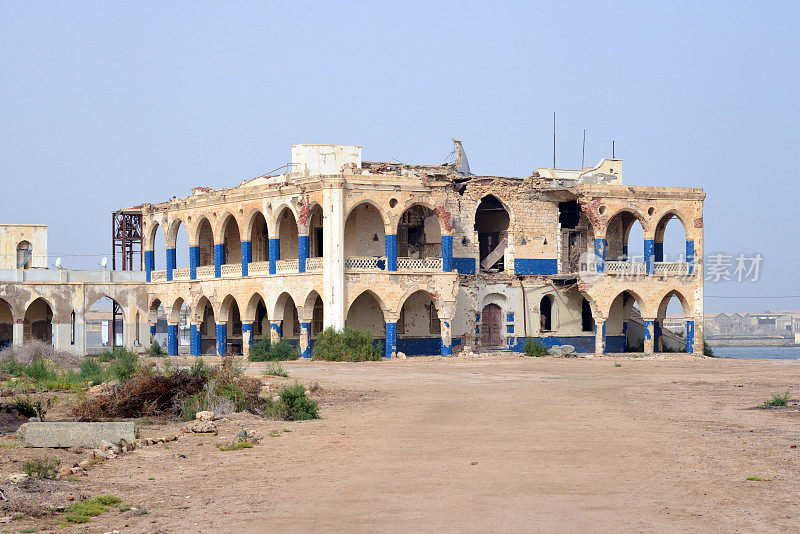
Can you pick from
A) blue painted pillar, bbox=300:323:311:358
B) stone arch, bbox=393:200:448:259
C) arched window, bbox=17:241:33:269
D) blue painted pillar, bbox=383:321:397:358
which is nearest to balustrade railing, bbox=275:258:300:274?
blue painted pillar, bbox=300:323:311:358

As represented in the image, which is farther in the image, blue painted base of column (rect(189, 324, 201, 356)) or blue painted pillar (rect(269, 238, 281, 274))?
blue painted base of column (rect(189, 324, 201, 356))

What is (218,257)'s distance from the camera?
40.2 metres

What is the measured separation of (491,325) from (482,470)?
28116 mm

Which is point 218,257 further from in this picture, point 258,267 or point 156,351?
point 156,351

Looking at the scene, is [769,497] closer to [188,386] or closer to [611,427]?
[611,427]

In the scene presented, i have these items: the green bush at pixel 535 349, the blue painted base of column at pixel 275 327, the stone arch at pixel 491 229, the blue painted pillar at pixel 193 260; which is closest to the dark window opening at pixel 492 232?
the stone arch at pixel 491 229

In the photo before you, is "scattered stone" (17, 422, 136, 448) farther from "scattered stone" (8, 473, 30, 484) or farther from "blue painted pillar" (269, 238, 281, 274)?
"blue painted pillar" (269, 238, 281, 274)

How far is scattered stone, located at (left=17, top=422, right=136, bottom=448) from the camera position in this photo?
A: 13562 mm

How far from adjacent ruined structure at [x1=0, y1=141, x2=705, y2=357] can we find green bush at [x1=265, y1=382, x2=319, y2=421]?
17.8 meters

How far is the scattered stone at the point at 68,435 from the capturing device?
44.5 feet

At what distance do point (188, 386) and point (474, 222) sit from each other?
23.3m

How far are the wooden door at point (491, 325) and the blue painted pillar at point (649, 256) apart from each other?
19.1 ft

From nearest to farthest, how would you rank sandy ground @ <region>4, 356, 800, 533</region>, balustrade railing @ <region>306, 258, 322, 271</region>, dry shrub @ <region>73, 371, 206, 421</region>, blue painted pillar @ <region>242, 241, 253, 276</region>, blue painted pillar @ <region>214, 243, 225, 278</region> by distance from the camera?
sandy ground @ <region>4, 356, 800, 533</region>
dry shrub @ <region>73, 371, 206, 421</region>
balustrade railing @ <region>306, 258, 322, 271</region>
blue painted pillar @ <region>242, 241, 253, 276</region>
blue painted pillar @ <region>214, 243, 225, 278</region>

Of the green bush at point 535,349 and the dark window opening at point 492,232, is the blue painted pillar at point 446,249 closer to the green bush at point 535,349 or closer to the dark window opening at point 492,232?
the dark window opening at point 492,232
